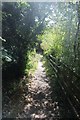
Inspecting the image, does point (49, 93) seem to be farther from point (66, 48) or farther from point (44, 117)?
point (44, 117)

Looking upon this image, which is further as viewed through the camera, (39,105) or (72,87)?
(39,105)

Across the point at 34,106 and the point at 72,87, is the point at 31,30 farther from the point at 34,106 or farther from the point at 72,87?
the point at 72,87

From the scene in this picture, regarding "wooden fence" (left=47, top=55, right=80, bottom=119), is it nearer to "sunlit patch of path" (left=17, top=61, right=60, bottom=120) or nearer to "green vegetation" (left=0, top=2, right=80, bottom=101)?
"green vegetation" (left=0, top=2, right=80, bottom=101)

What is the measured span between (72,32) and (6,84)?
2.99 metres

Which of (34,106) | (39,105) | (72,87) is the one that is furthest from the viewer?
(39,105)

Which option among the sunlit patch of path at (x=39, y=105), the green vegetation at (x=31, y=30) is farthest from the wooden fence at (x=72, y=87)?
the sunlit patch of path at (x=39, y=105)

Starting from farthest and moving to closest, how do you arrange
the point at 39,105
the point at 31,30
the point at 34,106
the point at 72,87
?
1. the point at 31,30
2. the point at 39,105
3. the point at 34,106
4. the point at 72,87

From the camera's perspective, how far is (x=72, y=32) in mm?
7141

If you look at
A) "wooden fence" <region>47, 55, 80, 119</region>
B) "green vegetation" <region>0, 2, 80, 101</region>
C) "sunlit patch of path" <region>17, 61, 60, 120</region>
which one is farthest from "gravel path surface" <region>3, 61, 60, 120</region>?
"green vegetation" <region>0, 2, 80, 101</region>

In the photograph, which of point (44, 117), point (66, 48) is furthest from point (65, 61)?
point (44, 117)

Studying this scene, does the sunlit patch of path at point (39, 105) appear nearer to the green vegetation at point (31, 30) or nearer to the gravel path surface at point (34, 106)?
the gravel path surface at point (34, 106)

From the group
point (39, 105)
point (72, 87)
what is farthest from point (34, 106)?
point (72, 87)

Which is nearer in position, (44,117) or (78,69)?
(44,117)

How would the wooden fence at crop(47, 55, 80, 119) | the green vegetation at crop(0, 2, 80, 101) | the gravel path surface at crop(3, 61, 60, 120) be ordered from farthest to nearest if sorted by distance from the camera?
1. the green vegetation at crop(0, 2, 80, 101)
2. the gravel path surface at crop(3, 61, 60, 120)
3. the wooden fence at crop(47, 55, 80, 119)
